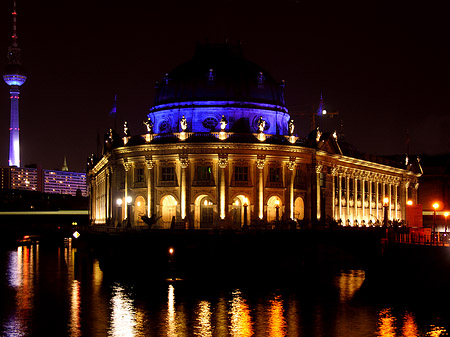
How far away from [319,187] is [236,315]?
59.6 metres

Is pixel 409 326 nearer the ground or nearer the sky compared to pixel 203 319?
nearer the ground

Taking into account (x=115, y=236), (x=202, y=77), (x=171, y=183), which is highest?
(x=202, y=77)

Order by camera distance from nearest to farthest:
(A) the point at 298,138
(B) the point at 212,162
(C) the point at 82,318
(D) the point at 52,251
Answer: (C) the point at 82,318 < (B) the point at 212,162 < (A) the point at 298,138 < (D) the point at 52,251

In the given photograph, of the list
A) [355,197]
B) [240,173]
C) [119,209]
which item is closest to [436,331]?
[240,173]

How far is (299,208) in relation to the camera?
109938 millimetres

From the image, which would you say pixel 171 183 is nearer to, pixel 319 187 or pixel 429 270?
pixel 319 187

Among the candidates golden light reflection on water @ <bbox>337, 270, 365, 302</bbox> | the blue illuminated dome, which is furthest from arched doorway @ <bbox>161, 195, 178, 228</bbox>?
golden light reflection on water @ <bbox>337, 270, 365, 302</bbox>

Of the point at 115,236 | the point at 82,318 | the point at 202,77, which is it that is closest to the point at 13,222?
the point at 202,77

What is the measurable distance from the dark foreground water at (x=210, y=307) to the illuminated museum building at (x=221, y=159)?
2440 centimetres

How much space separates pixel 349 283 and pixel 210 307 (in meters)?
20.4

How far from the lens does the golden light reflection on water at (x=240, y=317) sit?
1933 inches

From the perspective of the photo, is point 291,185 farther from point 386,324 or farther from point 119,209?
point 386,324

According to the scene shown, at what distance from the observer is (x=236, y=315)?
54.5 metres

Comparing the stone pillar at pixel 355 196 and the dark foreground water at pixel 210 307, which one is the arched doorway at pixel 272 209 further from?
the stone pillar at pixel 355 196
